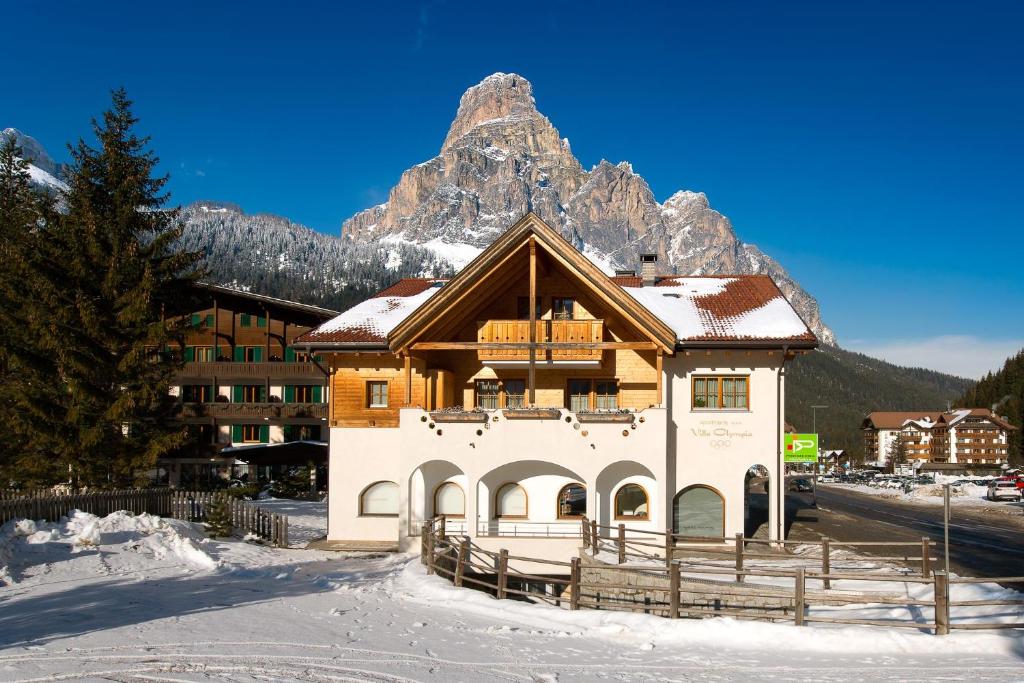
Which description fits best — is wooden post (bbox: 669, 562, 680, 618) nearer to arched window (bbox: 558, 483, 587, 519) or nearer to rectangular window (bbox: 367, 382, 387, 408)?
arched window (bbox: 558, 483, 587, 519)

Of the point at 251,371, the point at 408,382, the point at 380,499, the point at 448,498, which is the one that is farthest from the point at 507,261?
the point at 251,371

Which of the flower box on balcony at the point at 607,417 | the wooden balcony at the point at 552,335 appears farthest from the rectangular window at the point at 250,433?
the flower box on balcony at the point at 607,417

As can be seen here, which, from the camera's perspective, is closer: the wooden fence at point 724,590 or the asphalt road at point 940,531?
the wooden fence at point 724,590

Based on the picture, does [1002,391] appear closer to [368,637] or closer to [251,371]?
[251,371]

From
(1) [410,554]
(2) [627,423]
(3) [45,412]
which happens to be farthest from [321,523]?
(2) [627,423]

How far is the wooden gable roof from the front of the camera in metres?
24.3

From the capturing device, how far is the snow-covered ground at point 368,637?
11633 mm

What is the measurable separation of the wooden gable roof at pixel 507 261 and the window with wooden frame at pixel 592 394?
9.02 ft

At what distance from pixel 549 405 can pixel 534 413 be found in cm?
251

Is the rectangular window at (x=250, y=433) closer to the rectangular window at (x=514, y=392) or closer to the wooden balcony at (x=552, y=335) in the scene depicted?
the rectangular window at (x=514, y=392)

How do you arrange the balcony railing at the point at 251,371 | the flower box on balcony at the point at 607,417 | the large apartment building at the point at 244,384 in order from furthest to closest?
the balcony railing at the point at 251,371 → the large apartment building at the point at 244,384 → the flower box on balcony at the point at 607,417

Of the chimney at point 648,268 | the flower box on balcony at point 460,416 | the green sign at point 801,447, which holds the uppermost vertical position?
the chimney at point 648,268

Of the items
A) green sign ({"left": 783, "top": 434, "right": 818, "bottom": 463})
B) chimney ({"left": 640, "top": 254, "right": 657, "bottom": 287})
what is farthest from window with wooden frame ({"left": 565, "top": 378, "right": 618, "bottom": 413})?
green sign ({"left": 783, "top": 434, "right": 818, "bottom": 463})

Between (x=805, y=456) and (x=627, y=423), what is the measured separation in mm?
9593
